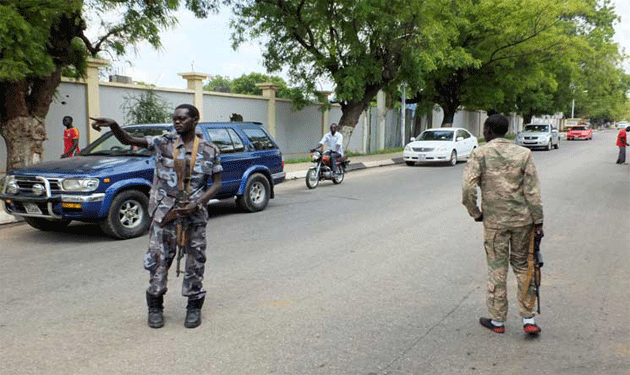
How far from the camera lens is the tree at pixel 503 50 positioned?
26.5 meters

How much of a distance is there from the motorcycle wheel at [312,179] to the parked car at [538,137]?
18984 mm

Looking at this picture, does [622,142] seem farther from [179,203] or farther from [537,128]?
[179,203]

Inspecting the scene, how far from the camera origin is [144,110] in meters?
16.8

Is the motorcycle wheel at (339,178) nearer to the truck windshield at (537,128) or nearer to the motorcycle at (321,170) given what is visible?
the motorcycle at (321,170)

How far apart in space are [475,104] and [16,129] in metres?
26.9

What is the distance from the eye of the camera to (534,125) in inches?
1298

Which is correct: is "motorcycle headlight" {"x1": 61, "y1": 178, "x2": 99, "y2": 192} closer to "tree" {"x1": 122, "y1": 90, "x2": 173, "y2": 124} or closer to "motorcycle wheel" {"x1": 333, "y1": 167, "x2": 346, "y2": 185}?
"motorcycle wheel" {"x1": 333, "y1": 167, "x2": 346, "y2": 185}

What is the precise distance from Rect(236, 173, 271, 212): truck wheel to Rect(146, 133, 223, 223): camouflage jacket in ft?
17.8

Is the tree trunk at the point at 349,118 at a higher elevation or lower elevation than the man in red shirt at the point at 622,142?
higher

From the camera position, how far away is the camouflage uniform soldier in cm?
406

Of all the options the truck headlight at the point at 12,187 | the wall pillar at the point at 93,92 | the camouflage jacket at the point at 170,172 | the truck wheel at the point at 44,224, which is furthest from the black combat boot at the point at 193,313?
the wall pillar at the point at 93,92

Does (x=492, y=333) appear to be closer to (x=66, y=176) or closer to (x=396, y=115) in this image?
(x=66, y=176)

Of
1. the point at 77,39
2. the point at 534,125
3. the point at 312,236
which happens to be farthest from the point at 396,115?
the point at 312,236

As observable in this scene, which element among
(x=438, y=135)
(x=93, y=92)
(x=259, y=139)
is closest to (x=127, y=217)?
(x=259, y=139)
